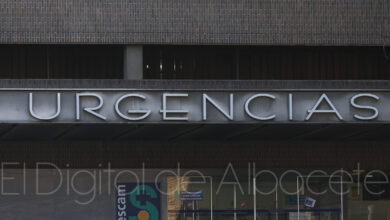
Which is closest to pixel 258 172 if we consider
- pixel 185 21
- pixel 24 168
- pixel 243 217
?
pixel 243 217

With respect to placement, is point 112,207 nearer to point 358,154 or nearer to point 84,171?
point 84,171

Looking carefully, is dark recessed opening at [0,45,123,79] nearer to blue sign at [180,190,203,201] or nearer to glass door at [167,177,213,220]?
glass door at [167,177,213,220]

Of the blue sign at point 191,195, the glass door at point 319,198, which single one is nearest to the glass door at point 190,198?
the blue sign at point 191,195

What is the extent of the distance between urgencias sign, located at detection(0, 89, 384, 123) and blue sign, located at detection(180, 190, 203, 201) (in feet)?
13.4

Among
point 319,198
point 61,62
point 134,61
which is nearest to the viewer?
point 134,61

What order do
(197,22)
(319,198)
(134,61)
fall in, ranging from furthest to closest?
(319,198) → (197,22) → (134,61)

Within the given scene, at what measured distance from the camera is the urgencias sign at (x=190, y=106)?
18.9 meters

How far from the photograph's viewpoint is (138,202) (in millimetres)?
22859

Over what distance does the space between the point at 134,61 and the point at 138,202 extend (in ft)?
11.8

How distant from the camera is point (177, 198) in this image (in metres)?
23.0

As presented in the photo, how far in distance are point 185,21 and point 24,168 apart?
5.47m

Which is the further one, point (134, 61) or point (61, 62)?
point (61, 62)

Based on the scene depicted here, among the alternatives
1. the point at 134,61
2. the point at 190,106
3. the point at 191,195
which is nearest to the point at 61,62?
the point at 134,61

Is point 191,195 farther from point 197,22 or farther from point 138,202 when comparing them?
point 197,22
